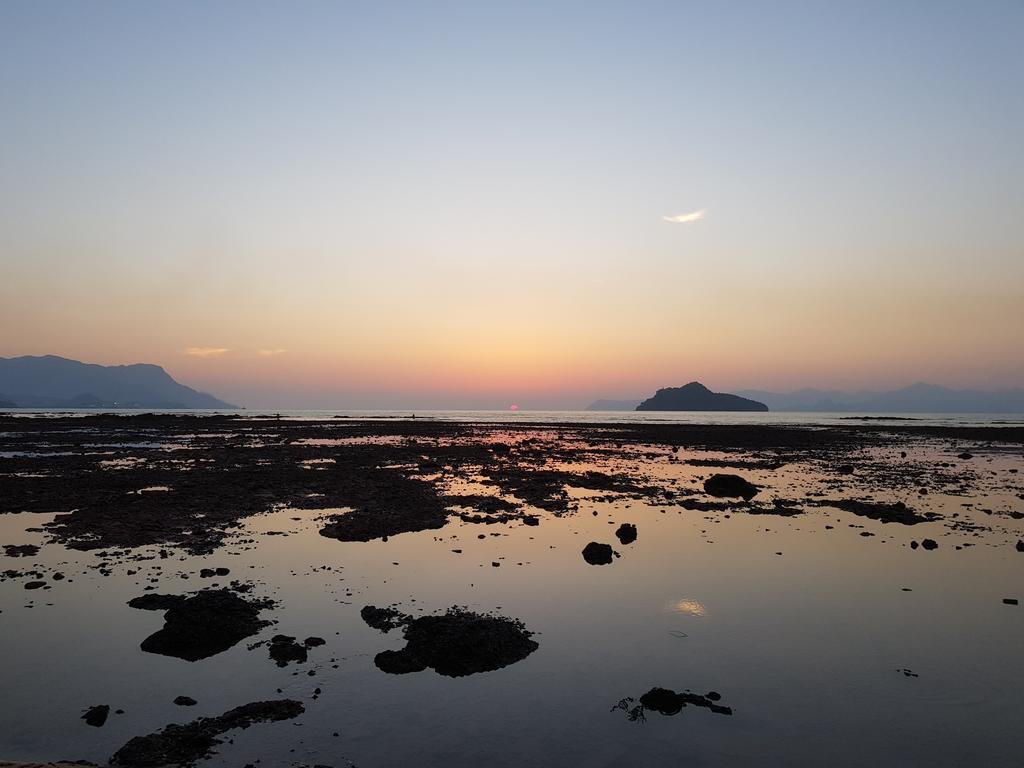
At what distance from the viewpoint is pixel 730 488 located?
30000 mm

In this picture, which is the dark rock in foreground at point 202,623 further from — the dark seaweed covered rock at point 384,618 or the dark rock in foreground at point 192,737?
the dark rock in foreground at point 192,737

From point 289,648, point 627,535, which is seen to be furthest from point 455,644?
point 627,535

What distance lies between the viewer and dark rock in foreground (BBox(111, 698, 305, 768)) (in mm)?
7277

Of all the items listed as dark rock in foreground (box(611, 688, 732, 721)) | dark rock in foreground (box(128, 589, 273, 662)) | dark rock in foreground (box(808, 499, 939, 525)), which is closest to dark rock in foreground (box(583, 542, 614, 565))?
dark rock in foreground (box(611, 688, 732, 721))

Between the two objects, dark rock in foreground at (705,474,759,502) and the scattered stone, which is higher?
dark rock in foreground at (705,474,759,502)

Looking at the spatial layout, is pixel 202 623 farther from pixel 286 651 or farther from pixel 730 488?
pixel 730 488

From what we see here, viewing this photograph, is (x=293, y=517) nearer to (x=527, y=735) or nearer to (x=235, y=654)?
(x=235, y=654)

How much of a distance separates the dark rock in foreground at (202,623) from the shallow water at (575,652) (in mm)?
353

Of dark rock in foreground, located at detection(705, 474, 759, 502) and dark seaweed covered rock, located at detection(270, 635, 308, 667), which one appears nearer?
dark seaweed covered rock, located at detection(270, 635, 308, 667)

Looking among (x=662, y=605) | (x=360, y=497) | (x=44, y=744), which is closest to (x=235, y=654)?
(x=44, y=744)

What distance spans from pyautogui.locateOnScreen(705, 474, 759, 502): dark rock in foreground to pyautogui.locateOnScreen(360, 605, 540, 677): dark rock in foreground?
20839 mm

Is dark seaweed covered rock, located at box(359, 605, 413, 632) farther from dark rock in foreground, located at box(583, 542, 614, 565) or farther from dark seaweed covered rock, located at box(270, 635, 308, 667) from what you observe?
dark rock in foreground, located at box(583, 542, 614, 565)

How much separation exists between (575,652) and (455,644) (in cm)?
229

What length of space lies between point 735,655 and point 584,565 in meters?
6.54
